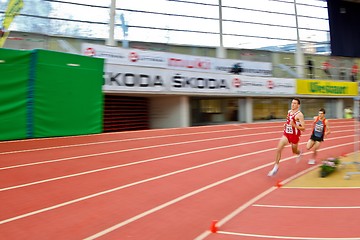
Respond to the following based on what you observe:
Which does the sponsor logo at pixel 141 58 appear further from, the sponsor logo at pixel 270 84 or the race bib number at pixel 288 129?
the race bib number at pixel 288 129

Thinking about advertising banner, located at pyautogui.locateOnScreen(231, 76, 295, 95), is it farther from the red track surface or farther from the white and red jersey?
the white and red jersey

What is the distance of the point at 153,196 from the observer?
18.7 feet

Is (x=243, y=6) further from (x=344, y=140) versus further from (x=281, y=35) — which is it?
(x=344, y=140)

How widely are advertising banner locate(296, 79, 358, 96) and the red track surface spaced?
13.7 meters

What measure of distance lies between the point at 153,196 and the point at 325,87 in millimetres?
21875

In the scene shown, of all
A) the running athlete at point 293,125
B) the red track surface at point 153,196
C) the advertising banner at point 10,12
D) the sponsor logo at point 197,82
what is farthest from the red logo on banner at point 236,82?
the running athlete at point 293,125

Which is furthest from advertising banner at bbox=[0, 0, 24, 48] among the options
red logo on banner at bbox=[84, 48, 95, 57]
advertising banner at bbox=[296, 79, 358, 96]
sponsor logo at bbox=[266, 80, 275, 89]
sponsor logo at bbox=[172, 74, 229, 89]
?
advertising banner at bbox=[296, 79, 358, 96]

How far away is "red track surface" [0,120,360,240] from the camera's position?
4.23 meters

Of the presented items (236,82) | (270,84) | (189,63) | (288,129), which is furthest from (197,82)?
(288,129)

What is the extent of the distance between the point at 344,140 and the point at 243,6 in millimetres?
14951

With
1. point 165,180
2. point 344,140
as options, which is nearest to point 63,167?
point 165,180

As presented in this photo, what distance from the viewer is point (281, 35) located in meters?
26.5

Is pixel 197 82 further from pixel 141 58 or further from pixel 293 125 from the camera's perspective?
pixel 293 125

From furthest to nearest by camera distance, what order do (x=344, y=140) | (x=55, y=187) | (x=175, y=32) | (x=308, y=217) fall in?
(x=175, y=32) < (x=344, y=140) < (x=55, y=187) < (x=308, y=217)
